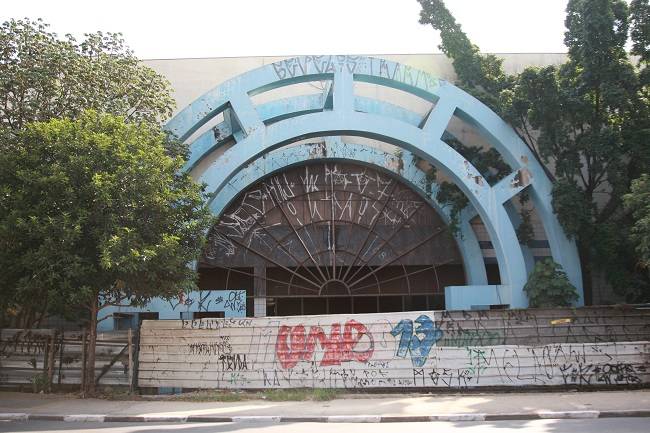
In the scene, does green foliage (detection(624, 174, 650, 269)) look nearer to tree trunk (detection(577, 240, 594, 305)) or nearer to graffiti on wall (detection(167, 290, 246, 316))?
tree trunk (detection(577, 240, 594, 305))

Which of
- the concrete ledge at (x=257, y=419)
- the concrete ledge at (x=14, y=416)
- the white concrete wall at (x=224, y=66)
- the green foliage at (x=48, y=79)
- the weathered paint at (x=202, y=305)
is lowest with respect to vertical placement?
the concrete ledge at (x=257, y=419)

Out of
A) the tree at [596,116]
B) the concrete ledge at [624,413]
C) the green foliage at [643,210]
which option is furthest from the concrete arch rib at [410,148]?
the concrete ledge at [624,413]

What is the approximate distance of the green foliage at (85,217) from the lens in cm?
1212

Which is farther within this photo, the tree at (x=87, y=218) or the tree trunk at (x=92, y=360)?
the tree trunk at (x=92, y=360)

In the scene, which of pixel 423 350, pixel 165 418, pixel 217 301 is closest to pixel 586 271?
pixel 423 350

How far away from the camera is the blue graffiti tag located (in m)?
12.5

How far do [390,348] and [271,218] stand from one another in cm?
969

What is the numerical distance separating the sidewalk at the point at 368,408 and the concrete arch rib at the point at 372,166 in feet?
29.8

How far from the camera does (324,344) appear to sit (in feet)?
42.2

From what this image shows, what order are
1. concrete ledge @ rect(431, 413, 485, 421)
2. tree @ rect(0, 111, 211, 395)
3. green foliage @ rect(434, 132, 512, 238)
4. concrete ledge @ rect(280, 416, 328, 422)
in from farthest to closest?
green foliage @ rect(434, 132, 512, 238), tree @ rect(0, 111, 211, 395), concrete ledge @ rect(280, 416, 328, 422), concrete ledge @ rect(431, 413, 485, 421)

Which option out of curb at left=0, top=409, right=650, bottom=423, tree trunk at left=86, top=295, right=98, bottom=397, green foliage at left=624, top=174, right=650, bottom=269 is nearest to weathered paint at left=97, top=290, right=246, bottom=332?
tree trunk at left=86, top=295, right=98, bottom=397

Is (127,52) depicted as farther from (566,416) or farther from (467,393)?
(566,416)

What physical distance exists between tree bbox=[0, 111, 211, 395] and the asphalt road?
3075 millimetres

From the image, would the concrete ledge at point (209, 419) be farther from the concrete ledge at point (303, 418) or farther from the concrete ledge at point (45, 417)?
Result: the concrete ledge at point (45, 417)
